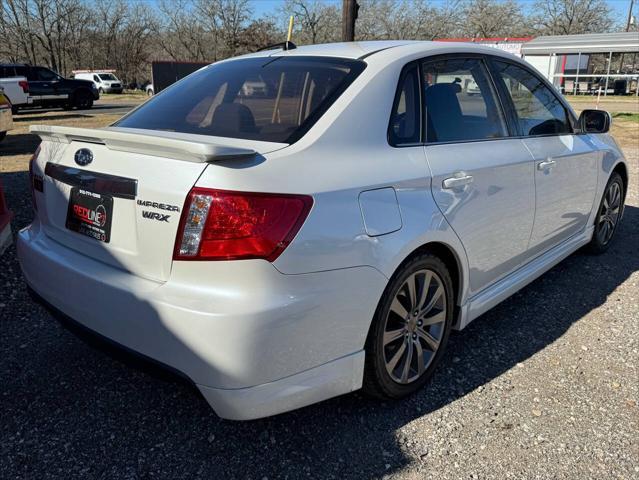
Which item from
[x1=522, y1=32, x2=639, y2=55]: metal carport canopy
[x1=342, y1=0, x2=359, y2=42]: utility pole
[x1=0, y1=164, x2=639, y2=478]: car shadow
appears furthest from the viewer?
[x1=522, y1=32, x2=639, y2=55]: metal carport canopy

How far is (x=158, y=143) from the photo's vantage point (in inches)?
78.0

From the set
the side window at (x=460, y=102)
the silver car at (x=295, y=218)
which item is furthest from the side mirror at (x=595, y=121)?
the side window at (x=460, y=102)

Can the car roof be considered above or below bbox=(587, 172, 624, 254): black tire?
above

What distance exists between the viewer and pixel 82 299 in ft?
7.27

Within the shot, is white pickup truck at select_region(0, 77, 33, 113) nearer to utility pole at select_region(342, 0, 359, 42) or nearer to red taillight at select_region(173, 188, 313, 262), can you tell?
utility pole at select_region(342, 0, 359, 42)

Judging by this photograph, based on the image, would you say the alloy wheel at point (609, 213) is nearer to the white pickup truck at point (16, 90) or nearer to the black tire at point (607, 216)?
the black tire at point (607, 216)

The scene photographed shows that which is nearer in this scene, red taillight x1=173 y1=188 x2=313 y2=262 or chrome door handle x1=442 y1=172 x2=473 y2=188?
red taillight x1=173 y1=188 x2=313 y2=262

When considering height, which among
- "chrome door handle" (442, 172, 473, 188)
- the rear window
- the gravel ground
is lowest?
the gravel ground

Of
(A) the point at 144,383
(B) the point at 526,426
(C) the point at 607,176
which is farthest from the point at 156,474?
(C) the point at 607,176

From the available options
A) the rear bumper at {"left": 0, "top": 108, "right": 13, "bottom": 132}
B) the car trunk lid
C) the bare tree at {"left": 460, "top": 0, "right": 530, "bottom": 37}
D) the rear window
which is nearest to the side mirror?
the rear window

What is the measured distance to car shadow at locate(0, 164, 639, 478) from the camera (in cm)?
223

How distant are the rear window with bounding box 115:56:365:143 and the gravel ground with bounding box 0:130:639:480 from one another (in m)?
1.10

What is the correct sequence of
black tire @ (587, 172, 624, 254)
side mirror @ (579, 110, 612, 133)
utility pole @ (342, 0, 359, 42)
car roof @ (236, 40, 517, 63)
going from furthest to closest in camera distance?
utility pole @ (342, 0, 359, 42), black tire @ (587, 172, 624, 254), side mirror @ (579, 110, 612, 133), car roof @ (236, 40, 517, 63)

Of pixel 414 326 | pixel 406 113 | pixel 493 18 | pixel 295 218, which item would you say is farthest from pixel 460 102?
pixel 493 18
